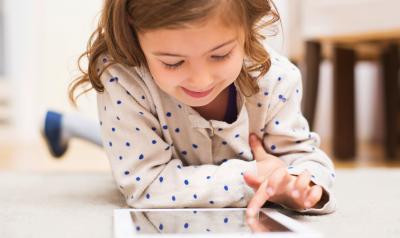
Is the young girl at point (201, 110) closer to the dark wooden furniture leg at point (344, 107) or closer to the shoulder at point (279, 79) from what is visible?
the shoulder at point (279, 79)

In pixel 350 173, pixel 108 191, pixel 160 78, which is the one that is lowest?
pixel 350 173

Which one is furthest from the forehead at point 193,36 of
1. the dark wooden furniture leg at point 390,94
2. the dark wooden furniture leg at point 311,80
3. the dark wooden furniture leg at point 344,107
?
the dark wooden furniture leg at point 390,94

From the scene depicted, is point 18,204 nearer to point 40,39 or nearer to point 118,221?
point 118,221

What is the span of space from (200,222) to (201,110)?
21cm

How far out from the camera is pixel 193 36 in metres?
0.57

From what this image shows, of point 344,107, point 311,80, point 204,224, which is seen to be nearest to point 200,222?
point 204,224

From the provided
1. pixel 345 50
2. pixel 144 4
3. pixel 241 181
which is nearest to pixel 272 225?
pixel 241 181

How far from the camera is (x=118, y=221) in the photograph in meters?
0.55

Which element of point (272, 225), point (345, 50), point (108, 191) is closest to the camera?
point (272, 225)

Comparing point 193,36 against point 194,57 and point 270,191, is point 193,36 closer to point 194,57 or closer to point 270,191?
point 194,57

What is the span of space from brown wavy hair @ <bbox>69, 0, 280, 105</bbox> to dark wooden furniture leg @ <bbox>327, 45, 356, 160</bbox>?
104 cm

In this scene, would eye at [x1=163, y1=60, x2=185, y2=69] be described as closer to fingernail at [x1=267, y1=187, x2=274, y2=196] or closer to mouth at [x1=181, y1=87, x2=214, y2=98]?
mouth at [x1=181, y1=87, x2=214, y2=98]

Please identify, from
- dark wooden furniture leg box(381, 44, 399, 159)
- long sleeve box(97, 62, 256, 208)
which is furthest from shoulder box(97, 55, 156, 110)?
dark wooden furniture leg box(381, 44, 399, 159)

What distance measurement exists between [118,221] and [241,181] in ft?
0.58
